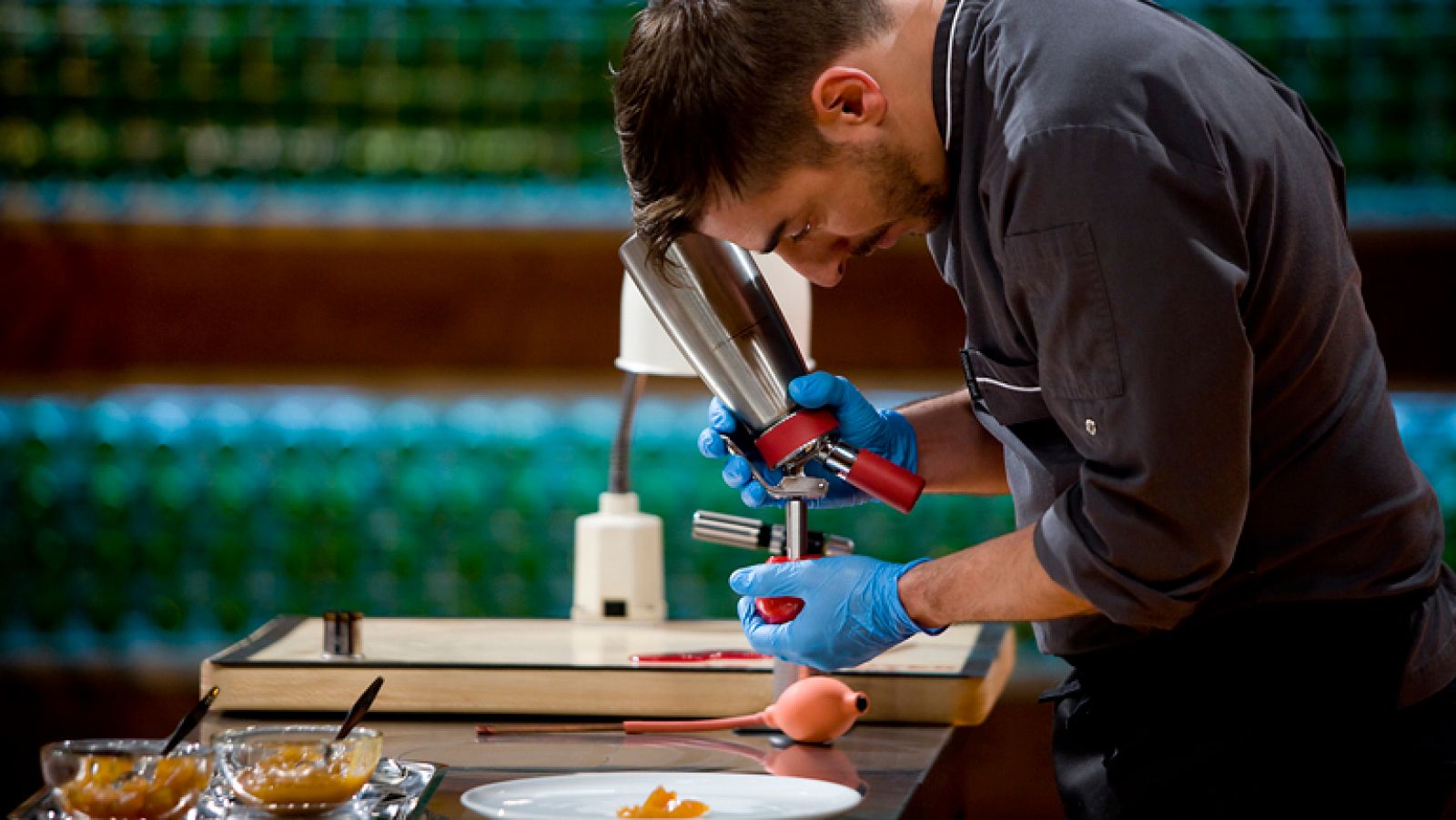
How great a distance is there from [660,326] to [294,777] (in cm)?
106

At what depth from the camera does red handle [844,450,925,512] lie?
1.53 meters

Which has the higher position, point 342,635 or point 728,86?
point 728,86

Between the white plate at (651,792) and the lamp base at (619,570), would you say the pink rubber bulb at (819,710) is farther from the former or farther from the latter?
the lamp base at (619,570)

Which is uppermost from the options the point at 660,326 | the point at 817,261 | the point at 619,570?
the point at 817,261

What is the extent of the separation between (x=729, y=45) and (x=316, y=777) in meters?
0.66

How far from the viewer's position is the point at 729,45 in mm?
1312

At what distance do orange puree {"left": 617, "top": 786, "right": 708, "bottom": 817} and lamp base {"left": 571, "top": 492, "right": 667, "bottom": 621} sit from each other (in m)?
1.00

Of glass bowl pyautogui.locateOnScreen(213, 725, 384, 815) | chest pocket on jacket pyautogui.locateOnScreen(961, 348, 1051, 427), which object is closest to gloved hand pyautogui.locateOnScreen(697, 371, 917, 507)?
chest pocket on jacket pyautogui.locateOnScreen(961, 348, 1051, 427)

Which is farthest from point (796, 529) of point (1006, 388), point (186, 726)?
point (186, 726)

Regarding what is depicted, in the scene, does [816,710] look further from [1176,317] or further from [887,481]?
[1176,317]

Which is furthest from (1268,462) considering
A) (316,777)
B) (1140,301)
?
(316,777)

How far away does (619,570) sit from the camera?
232cm

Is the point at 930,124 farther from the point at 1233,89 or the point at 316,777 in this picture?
the point at 316,777

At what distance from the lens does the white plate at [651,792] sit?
51.1 inches
